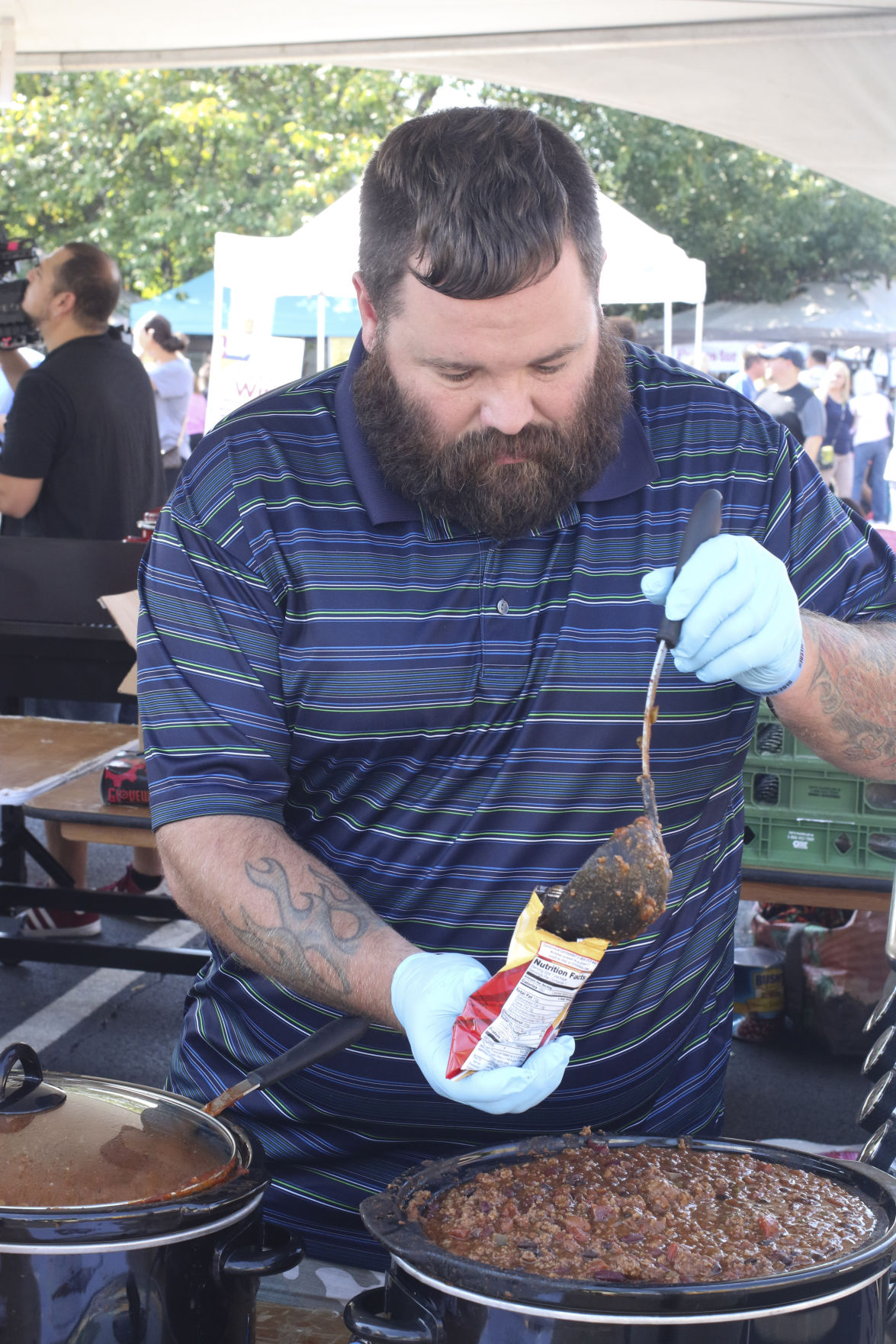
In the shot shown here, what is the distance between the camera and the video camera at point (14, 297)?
482cm

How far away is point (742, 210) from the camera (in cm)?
2014

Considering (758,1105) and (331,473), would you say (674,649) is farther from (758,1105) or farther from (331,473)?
(758,1105)

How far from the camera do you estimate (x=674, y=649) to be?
140 cm

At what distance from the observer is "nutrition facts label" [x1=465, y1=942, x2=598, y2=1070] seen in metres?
1.01

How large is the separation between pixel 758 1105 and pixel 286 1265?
9.19 feet

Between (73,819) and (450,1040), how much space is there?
199cm

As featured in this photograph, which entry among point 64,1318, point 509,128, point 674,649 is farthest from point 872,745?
point 64,1318

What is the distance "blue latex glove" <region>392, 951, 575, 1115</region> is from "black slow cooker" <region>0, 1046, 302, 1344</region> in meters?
0.18

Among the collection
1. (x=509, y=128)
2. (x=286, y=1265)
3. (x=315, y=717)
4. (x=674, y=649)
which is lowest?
(x=286, y=1265)

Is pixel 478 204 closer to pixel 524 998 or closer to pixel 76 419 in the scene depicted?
pixel 524 998

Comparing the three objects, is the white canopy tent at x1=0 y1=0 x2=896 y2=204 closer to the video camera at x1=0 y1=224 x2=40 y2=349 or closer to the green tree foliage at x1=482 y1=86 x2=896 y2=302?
the video camera at x1=0 y1=224 x2=40 y2=349

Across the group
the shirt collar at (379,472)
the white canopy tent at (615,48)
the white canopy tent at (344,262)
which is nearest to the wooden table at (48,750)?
the shirt collar at (379,472)

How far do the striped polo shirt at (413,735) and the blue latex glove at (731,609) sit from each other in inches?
4.8

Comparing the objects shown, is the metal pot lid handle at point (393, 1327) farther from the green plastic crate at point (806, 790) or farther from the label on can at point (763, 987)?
the label on can at point (763, 987)
